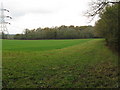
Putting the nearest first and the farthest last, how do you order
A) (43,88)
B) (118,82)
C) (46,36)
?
(43,88) < (118,82) < (46,36)

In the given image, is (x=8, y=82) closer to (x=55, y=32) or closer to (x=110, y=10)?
(x=110, y=10)

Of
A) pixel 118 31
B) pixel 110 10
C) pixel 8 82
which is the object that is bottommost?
pixel 8 82

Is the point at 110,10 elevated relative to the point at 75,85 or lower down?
elevated

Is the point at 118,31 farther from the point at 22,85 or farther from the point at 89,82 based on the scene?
the point at 22,85

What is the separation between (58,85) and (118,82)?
2868mm

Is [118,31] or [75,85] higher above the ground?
[118,31]

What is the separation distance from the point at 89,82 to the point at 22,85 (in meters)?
3.11

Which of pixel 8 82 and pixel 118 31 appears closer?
pixel 8 82

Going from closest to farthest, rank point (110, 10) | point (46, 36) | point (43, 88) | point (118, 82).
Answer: point (43, 88) < point (118, 82) < point (110, 10) < point (46, 36)

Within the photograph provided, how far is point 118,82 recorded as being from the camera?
267 inches

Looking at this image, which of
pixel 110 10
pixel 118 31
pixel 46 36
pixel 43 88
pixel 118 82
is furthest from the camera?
pixel 46 36

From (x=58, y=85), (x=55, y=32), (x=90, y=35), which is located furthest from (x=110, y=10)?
(x=90, y=35)

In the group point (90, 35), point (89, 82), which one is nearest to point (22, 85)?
point (89, 82)

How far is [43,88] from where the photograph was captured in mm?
6035
